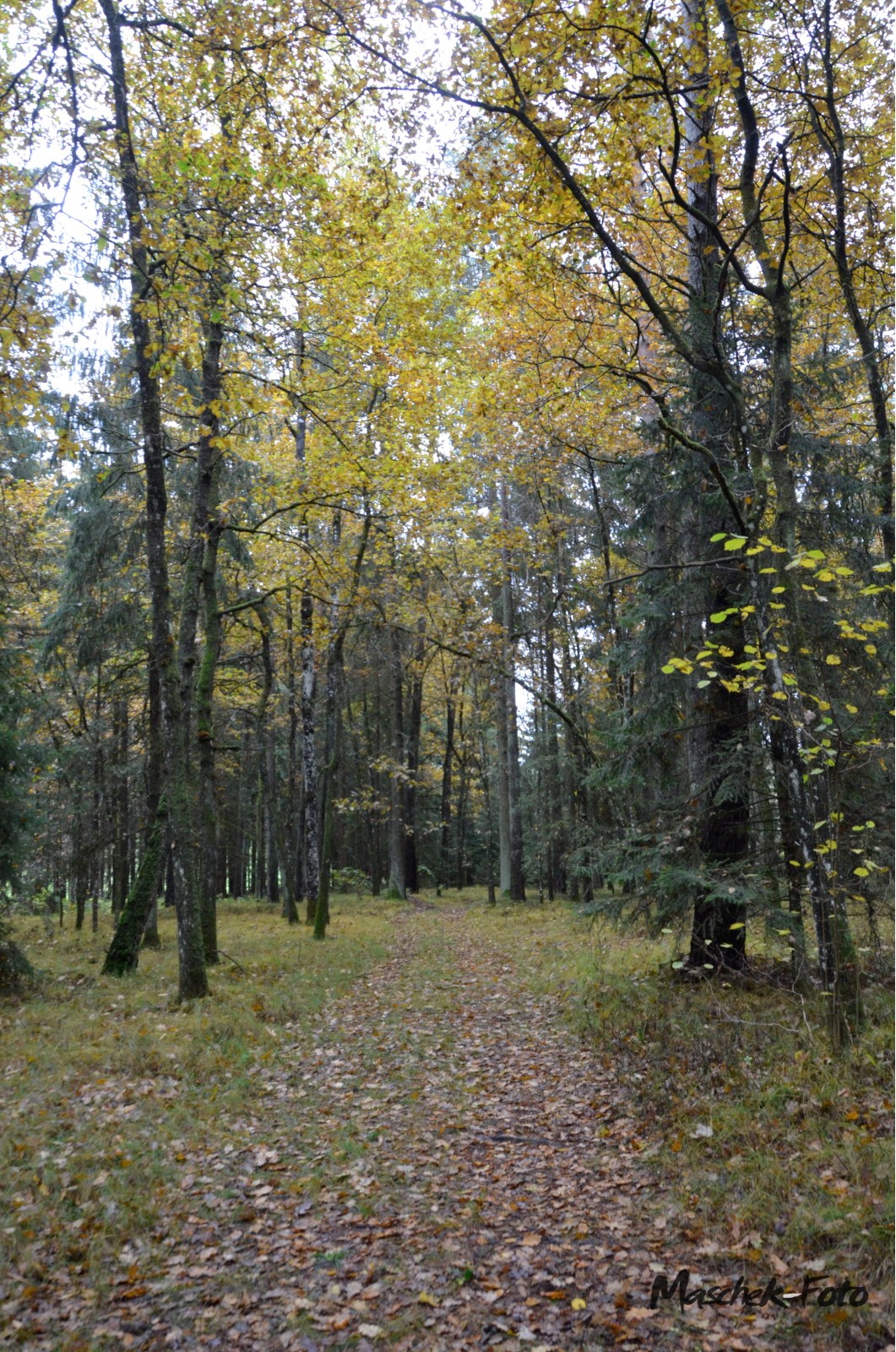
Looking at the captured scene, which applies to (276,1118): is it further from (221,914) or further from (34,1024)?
(221,914)

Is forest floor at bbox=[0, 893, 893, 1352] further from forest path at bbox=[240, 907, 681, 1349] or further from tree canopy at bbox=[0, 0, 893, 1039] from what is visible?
tree canopy at bbox=[0, 0, 893, 1039]

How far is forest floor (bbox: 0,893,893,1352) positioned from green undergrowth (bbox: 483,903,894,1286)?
21 millimetres

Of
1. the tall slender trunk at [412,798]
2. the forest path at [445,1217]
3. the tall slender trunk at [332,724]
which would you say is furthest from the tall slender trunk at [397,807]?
the forest path at [445,1217]

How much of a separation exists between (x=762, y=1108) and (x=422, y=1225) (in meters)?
2.49

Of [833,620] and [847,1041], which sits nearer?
[847,1041]

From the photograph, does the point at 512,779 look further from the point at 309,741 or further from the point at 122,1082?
the point at 122,1082

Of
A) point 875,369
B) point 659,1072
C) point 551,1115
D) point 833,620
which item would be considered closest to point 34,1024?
point 551,1115

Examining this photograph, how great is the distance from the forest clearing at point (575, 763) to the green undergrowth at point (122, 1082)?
0.04 m

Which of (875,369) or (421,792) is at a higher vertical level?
(875,369)

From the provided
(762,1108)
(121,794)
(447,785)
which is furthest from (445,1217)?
(447,785)

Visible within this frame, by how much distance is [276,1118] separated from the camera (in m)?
6.25

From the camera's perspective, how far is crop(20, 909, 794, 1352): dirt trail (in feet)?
11.9

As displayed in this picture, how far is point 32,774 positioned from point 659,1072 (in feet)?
32.4

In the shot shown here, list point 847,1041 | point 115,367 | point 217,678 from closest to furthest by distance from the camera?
point 847,1041 < point 115,367 < point 217,678
